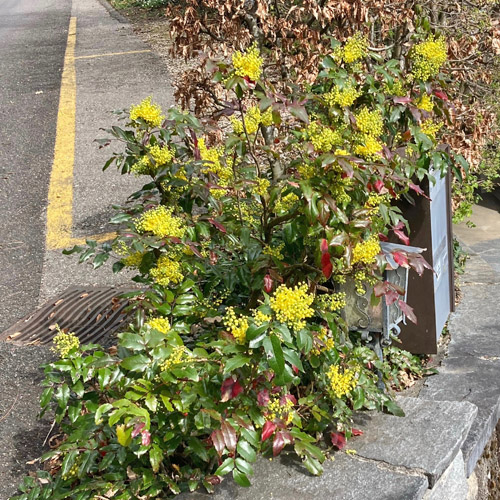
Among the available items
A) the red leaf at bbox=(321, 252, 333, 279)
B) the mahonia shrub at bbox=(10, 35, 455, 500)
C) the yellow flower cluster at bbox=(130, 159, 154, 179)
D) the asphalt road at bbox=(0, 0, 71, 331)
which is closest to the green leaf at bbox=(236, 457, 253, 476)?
the mahonia shrub at bbox=(10, 35, 455, 500)

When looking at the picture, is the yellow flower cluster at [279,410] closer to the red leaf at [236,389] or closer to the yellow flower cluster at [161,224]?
the red leaf at [236,389]

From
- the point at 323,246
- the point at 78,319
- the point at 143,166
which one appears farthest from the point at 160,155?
the point at 78,319

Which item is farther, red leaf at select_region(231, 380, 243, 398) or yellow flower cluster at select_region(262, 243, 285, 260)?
yellow flower cluster at select_region(262, 243, 285, 260)

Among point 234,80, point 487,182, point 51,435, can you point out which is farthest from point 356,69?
point 487,182

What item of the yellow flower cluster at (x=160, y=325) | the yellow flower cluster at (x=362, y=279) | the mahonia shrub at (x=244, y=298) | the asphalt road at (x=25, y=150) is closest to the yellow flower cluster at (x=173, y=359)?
the mahonia shrub at (x=244, y=298)

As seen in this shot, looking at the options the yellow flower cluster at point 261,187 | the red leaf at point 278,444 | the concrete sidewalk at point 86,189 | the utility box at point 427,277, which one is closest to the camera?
the red leaf at point 278,444

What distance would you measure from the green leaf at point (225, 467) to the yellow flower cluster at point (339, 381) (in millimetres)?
461

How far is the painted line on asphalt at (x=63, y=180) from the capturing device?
5.41 metres

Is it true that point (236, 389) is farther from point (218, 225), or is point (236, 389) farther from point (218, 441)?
point (218, 225)

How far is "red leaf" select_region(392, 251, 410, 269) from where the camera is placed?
8.91 ft

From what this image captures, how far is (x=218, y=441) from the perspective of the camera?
A: 2377mm

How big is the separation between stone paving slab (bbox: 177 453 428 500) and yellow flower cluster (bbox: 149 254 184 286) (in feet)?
2.33

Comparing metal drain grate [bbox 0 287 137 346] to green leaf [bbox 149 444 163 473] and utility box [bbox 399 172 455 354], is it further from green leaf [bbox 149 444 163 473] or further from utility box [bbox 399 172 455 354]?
green leaf [bbox 149 444 163 473]

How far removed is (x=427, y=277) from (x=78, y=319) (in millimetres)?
1894
